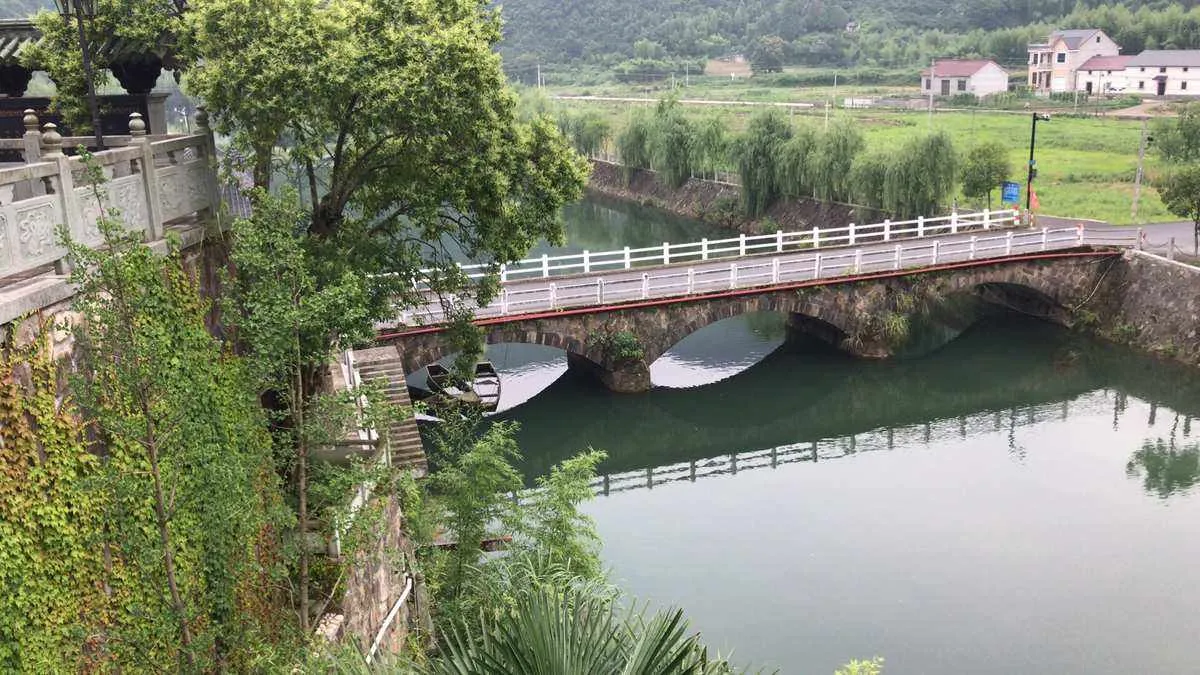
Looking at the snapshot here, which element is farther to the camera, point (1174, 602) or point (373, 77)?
point (1174, 602)

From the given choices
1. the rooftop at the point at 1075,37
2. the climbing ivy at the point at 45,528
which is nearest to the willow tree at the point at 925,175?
the climbing ivy at the point at 45,528

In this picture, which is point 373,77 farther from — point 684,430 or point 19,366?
point 684,430

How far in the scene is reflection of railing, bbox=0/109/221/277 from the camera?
28.4ft

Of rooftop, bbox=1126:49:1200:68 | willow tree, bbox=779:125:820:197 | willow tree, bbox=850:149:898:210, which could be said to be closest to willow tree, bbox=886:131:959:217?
willow tree, bbox=850:149:898:210

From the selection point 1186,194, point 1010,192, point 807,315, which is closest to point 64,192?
point 807,315

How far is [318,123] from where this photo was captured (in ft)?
46.1

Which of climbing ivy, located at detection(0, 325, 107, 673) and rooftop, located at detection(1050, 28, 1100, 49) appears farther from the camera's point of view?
rooftop, located at detection(1050, 28, 1100, 49)

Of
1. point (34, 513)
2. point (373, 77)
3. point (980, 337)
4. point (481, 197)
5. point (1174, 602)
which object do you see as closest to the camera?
point (34, 513)

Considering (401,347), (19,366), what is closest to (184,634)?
(19,366)

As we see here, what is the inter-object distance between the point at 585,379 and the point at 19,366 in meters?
23.3

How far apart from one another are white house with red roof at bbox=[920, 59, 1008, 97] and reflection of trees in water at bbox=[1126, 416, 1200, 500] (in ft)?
243

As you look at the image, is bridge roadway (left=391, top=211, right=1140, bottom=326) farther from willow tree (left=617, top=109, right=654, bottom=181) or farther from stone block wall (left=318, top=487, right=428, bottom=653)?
willow tree (left=617, top=109, right=654, bottom=181)

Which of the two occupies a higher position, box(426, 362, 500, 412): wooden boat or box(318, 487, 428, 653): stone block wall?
box(318, 487, 428, 653): stone block wall

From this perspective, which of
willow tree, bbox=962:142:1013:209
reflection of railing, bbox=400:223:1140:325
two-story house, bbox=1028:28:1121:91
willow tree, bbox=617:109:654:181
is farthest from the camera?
two-story house, bbox=1028:28:1121:91
